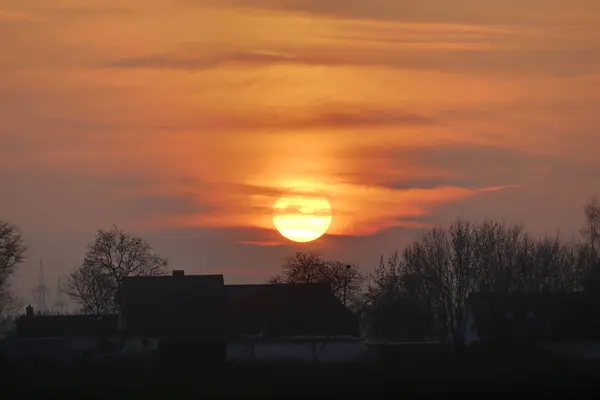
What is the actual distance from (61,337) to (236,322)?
64.4ft

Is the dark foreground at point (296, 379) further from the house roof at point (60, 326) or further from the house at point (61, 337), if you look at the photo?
the house roof at point (60, 326)

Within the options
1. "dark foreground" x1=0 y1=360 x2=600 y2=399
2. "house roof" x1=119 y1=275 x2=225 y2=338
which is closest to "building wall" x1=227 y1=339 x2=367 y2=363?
"house roof" x1=119 y1=275 x2=225 y2=338

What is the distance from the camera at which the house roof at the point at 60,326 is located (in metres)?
103

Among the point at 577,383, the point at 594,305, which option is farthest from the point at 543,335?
the point at 577,383

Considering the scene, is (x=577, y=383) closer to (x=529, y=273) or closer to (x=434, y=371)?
(x=434, y=371)

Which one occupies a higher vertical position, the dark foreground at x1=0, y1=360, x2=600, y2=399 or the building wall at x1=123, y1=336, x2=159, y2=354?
the building wall at x1=123, y1=336, x2=159, y2=354

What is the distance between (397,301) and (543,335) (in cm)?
2589

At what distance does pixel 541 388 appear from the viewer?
1966 inches

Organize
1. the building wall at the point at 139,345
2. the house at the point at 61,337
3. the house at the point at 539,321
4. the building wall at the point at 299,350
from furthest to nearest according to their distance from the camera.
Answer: the house at the point at 61,337 < the building wall at the point at 139,345 < the building wall at the point at 299,350 < the house at the point at 539,321

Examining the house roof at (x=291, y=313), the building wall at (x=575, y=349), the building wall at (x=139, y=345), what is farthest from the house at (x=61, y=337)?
the building wall at (x=575, y=349)

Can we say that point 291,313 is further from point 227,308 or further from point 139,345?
point 139,345

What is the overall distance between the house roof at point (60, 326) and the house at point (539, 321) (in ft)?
103

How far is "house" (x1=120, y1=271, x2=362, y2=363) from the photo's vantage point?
81250 millimetres

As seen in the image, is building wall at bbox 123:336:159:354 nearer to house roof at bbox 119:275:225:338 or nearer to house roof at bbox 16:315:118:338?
house roof at bbox 119:275:225:338
